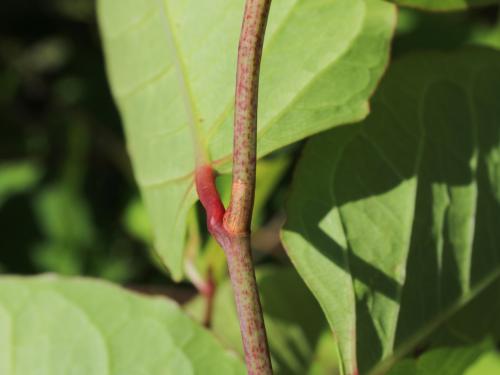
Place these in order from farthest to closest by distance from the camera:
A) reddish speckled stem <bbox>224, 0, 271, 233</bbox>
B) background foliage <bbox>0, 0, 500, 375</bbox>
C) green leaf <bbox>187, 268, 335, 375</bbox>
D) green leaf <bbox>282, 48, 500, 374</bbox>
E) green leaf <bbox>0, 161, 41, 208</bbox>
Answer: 1. green leaf <bbox>0, 161, 41, 208</bbox>
2. background foliage <bbox>0, 0, 500, 375</bbox>
3. green leaf <bbox>187, 268, 335, 375</bbox>
4. green leaf <bbox>282, 48, 500, 374</bbox>
5. reddish speckled stem <bbox>224, 0, 271, 233</bbox>

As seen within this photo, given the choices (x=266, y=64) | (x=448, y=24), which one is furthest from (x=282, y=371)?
(x=448, y=24)

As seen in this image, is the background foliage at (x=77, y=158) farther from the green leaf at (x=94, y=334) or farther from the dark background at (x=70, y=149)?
the green leaf at (x=94, y=334)

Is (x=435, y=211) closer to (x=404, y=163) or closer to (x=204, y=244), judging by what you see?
(x=404, y=163)

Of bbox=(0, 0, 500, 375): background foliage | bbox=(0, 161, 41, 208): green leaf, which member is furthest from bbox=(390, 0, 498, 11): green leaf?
bbox=(0, 161, 41, 208): green leaf

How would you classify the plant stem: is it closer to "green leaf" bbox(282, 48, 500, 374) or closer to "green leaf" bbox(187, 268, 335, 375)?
"green leaf" bbox(282, 48, 500, 374)

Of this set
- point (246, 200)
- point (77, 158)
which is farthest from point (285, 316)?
point (77, 158)

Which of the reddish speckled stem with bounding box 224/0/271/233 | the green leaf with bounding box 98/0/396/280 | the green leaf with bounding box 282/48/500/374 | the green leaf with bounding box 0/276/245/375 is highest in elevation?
the reddish speckled stem with bounding box 224/0/271/233

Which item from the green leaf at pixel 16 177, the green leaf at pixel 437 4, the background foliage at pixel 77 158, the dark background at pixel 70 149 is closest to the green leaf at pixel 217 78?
the green leaf at pixel 437 4
